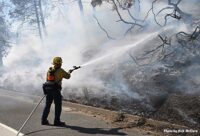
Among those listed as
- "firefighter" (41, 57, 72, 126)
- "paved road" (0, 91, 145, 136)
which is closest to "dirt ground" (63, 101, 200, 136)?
"paved road" (0, 91, 145, 136)

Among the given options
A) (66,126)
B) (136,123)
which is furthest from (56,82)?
(136,123)

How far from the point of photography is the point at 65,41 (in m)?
29.9

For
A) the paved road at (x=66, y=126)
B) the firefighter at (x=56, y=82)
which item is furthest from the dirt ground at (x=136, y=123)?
the firefighter at (x=56, y=82)

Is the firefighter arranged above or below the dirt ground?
above

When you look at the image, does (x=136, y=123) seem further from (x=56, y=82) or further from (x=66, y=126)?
(x=56, y=82)

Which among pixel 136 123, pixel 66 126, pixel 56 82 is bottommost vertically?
pixel 66 126

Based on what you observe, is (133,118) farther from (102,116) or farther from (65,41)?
(65,41)

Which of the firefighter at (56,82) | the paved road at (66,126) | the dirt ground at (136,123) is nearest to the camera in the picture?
the dirt ground at (136,123)

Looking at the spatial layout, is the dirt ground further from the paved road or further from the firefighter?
the firefighter

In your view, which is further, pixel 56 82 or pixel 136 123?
pixel 56 82

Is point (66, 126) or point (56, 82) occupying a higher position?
point (56, 82)

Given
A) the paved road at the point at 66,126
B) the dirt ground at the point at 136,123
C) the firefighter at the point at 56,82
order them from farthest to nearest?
the firefighter at the point at 56,82, the paved road at the point at 66,126, the dirt ground at the point at 136,123

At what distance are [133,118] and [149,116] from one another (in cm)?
65

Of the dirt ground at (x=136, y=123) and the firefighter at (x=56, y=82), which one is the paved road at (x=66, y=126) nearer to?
the dirt ground at (x=136, y=123)
